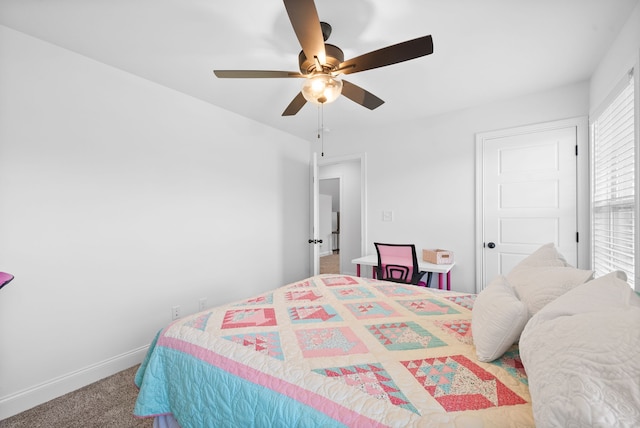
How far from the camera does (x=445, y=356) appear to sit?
44.4 inches

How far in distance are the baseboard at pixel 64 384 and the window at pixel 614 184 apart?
3655 mm

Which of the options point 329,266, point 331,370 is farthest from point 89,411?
point 329,266

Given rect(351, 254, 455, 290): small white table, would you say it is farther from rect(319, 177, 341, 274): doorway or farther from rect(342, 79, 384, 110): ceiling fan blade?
rect(319, 177, 341, 274): doorway

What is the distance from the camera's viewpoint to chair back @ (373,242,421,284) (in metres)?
2.84

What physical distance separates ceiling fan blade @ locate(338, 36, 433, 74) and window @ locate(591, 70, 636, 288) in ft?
4.59


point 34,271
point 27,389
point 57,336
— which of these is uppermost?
point 34,271

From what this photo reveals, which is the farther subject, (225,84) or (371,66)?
(225,84)

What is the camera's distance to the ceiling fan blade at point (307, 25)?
120 cm

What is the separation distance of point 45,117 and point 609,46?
402 centimetres

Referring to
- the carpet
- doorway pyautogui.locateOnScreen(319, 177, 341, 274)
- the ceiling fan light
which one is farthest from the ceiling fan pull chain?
doorway pyautogui.locateOnScreen(319, 177, 341, 274)

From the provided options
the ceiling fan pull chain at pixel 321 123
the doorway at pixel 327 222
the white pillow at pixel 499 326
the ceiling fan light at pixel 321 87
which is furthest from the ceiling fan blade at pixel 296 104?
the doorway at pixel 327 222

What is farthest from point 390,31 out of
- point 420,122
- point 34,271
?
point 34,271

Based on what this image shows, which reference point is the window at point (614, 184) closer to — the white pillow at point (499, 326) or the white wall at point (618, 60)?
the white wall at point (618, 60)

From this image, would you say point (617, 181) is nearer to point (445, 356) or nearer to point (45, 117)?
point (445, 356)
